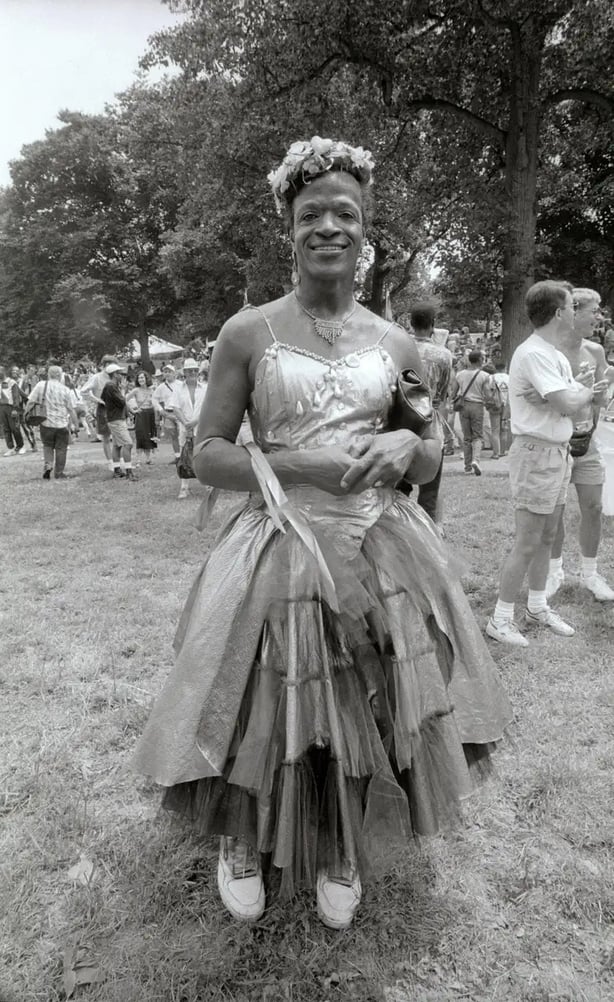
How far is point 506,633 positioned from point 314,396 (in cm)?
276

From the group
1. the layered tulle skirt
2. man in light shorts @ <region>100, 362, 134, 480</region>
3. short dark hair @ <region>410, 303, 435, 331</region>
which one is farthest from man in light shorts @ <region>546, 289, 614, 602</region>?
man in light shorts @ <region>100, 362, 134, 480</region>

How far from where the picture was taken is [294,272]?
85.4 inches

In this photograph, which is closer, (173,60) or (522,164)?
(522,164)

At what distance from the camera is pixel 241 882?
6.86ft

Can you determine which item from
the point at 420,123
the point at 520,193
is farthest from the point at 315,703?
the point at 420,123

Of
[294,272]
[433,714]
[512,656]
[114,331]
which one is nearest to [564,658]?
[512,656]

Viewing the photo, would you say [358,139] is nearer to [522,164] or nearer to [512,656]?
[522,164]

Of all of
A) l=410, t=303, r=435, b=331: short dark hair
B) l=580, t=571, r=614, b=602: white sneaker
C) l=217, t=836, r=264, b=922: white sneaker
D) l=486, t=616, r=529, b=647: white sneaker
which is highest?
l=410, t=303, r=435, b=331: short dark hair

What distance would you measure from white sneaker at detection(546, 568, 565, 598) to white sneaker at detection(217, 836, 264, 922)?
3327mm

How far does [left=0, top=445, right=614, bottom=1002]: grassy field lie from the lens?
1.90 m

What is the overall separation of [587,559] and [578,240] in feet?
74.1

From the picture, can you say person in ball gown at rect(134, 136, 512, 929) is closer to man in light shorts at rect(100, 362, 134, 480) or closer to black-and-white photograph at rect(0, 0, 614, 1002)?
black-and-white photograph at rect(0, 0, 614, 1002)

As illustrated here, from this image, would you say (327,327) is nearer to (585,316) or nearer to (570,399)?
(570,399)

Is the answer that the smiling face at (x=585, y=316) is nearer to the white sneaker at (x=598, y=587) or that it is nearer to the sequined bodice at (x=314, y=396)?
the white sneaker at (x=598, y=587)
